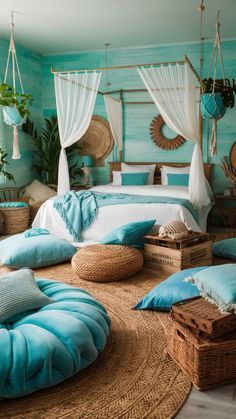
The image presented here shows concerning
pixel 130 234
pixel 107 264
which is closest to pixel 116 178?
pixel 130 234

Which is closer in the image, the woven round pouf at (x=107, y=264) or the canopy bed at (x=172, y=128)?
the woven round pouf at (x=107, y=264)

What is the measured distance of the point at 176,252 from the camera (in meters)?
3.96

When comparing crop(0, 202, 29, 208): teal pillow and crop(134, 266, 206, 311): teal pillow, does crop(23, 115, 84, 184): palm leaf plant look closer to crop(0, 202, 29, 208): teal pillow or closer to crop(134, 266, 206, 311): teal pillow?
crop(0, 202, 29, 208): teal pillow

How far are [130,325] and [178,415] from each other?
0.98 m

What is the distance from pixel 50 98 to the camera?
25.3 feet

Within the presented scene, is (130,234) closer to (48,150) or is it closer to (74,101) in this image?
(74,101)

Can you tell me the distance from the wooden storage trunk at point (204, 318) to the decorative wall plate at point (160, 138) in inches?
190

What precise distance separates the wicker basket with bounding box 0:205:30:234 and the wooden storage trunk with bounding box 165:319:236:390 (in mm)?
4291

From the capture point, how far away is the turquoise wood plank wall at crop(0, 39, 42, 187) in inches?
270

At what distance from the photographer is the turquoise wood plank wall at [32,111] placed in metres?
6.86

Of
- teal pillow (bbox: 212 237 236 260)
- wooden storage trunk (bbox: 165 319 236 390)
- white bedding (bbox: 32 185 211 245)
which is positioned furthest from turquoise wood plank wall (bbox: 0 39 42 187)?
wooden storage trunk (bbox: 165 319 236 390)

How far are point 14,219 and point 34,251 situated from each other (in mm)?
2048

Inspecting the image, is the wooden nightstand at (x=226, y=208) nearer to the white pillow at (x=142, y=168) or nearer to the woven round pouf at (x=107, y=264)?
the white pillow at (x=142, y=168)

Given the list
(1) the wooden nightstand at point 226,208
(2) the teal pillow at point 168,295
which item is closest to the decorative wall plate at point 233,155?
(1) the wooden nightstand at point 226,208
